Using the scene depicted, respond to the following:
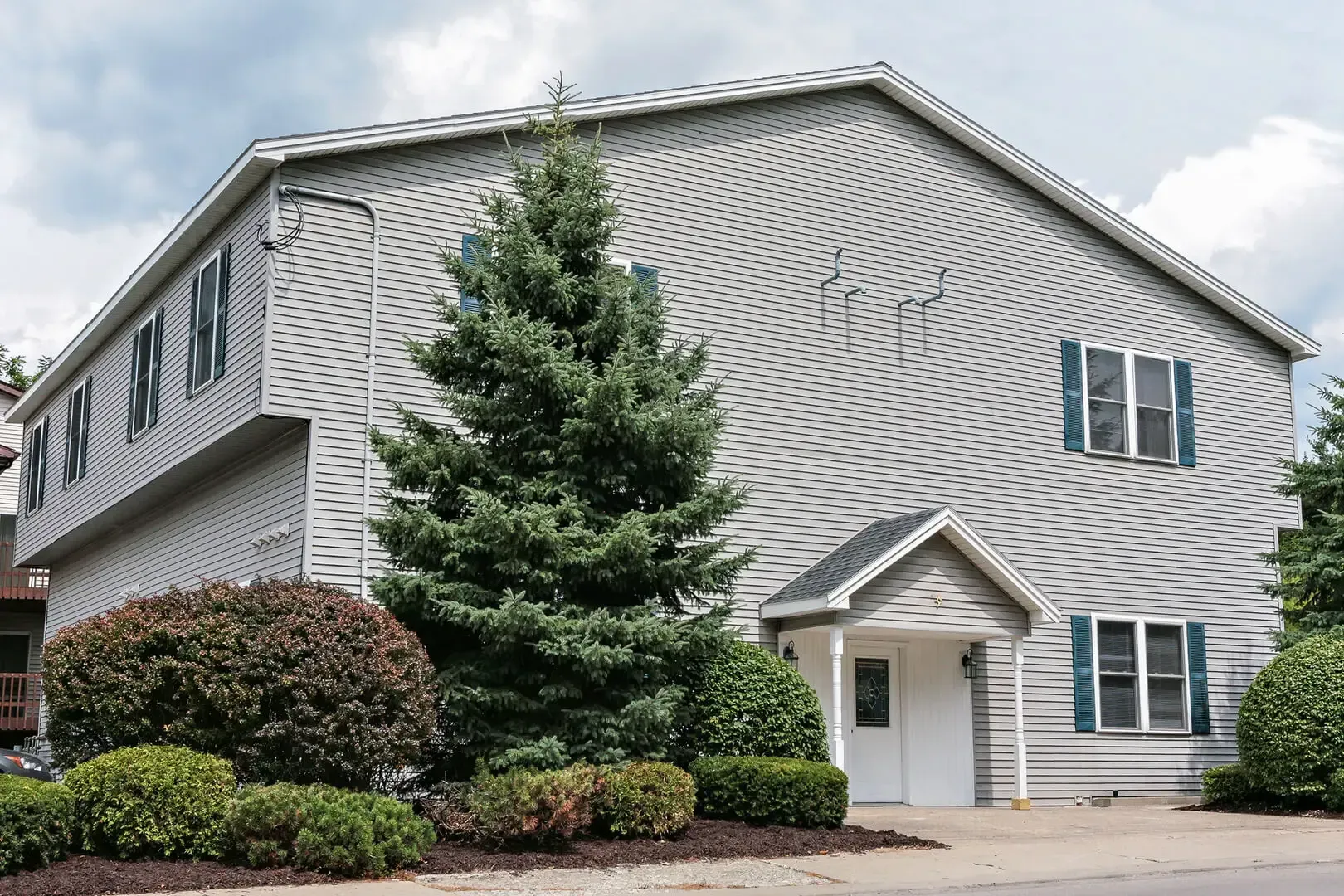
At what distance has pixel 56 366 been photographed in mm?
26031

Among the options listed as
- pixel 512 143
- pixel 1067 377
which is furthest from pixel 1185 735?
pixel 512 143

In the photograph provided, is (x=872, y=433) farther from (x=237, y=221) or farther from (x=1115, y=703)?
(x=237, y=221)

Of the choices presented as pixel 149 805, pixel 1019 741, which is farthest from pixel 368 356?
pixel 1019 741

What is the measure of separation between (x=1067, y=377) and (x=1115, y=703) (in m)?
5.11

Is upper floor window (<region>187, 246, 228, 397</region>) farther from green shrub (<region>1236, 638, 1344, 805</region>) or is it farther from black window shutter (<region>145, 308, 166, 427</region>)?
green shrub (<region>1236, 638, 1344, 805</region>)

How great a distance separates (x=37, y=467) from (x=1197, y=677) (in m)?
22.5

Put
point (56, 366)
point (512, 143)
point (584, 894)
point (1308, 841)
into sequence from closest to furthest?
point (584, 894) < point (1308, 841) < point (512, 143) < point (56, 366)

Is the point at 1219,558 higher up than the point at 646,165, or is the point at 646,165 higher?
the point at 646,165

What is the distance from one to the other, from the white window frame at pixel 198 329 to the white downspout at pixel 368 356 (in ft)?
7.58

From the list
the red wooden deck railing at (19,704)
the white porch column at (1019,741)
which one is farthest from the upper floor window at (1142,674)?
the red wooden deck railing at (19,704)

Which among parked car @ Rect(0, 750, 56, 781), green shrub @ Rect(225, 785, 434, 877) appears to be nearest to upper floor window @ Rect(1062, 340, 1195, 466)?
green shrub @ Rect(225, 785, 434, 877)

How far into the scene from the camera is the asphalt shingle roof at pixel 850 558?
17.7 m

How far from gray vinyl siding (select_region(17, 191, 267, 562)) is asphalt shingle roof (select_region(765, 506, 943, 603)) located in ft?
23.9

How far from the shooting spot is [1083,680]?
814 inches
